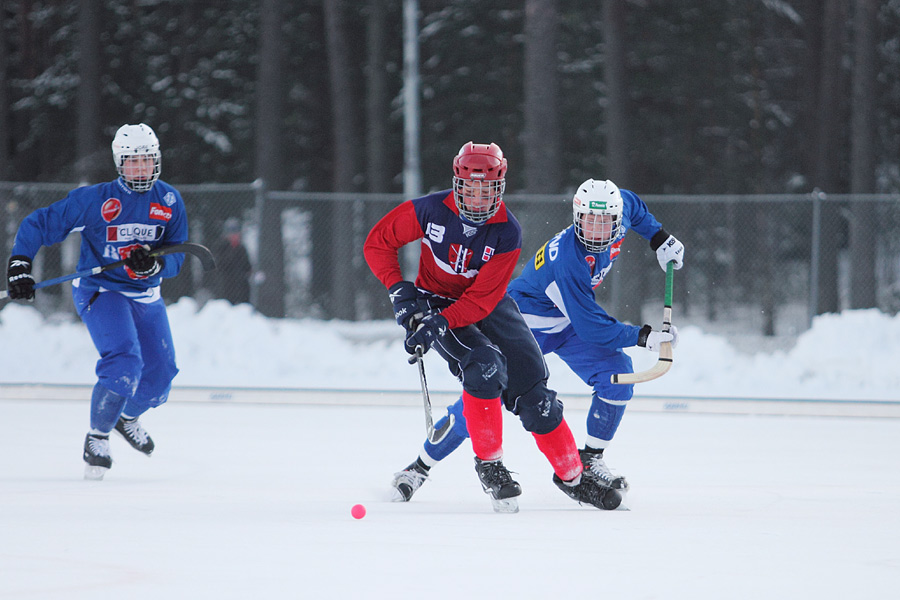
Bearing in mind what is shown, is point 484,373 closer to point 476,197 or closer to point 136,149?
point 476,197

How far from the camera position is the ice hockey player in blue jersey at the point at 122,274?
5.10m

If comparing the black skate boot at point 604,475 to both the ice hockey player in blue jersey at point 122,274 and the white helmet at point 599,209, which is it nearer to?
the white helmet at point 599,209

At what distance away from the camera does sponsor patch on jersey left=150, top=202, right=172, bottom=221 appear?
17.5ft

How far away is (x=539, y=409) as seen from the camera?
430 centimetres

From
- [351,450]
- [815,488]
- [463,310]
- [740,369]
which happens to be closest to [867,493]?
[815,488]

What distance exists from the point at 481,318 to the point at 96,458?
2.10 m

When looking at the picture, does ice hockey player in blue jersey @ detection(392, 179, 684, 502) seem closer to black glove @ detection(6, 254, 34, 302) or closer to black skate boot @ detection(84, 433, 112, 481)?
black skate boot @ detection(84, 433, 112, 481)

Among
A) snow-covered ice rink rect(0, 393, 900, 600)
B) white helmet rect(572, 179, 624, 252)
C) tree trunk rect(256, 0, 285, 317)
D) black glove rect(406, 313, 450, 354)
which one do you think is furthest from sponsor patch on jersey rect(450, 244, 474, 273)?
tree trunk rect(256, 0, 285, 317)

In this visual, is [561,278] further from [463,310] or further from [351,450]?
[351,450]

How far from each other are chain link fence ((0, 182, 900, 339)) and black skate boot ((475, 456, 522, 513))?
638 cm

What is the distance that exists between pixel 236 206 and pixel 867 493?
13.7 meters

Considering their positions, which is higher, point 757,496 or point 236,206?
point 236,206

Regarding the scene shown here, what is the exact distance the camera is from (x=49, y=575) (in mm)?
3174

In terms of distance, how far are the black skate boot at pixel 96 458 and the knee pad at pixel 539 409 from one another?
2.11 metres
